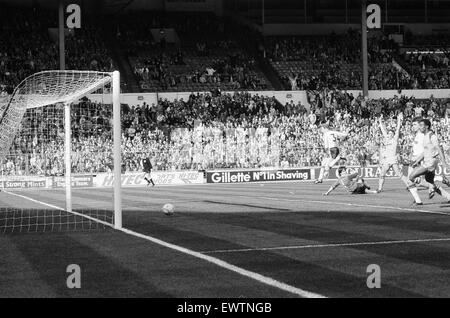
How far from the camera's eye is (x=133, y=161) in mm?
43594

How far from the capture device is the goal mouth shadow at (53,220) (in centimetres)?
1594

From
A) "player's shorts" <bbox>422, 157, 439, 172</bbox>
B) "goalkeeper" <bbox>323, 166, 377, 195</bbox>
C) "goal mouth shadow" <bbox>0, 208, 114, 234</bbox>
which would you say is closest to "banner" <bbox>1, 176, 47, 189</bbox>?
"goal mouth shadow" <bbox>0, 208, 114, 234</bbox>

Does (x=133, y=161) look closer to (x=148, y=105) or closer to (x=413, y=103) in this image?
(x=148, y=105)

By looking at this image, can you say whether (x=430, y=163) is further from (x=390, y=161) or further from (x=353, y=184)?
(x=353, y=184)

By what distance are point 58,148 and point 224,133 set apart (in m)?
12.7

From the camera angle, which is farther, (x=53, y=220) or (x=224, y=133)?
(x=224, y=133)

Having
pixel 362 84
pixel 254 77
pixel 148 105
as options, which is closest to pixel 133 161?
pixel 148 105

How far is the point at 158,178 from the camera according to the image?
44781 mm

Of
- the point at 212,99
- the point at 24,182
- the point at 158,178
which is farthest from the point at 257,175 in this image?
the point at 24,182

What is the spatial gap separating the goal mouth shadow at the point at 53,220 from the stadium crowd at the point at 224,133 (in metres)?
14.5

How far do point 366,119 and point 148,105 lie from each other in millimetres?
14049

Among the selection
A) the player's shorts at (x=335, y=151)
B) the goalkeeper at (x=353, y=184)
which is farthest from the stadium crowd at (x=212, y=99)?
the goalkeeper at (x=353, y=184)

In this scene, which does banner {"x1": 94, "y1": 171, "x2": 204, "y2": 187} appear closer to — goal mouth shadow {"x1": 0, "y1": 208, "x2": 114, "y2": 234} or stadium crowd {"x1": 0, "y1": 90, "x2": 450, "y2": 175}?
stadium crowd {"x1": 0, "y1": 90, "x2": 450, "y2": 175}

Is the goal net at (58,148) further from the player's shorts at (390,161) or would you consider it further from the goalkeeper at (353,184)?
the player's shorts at (390,161)
